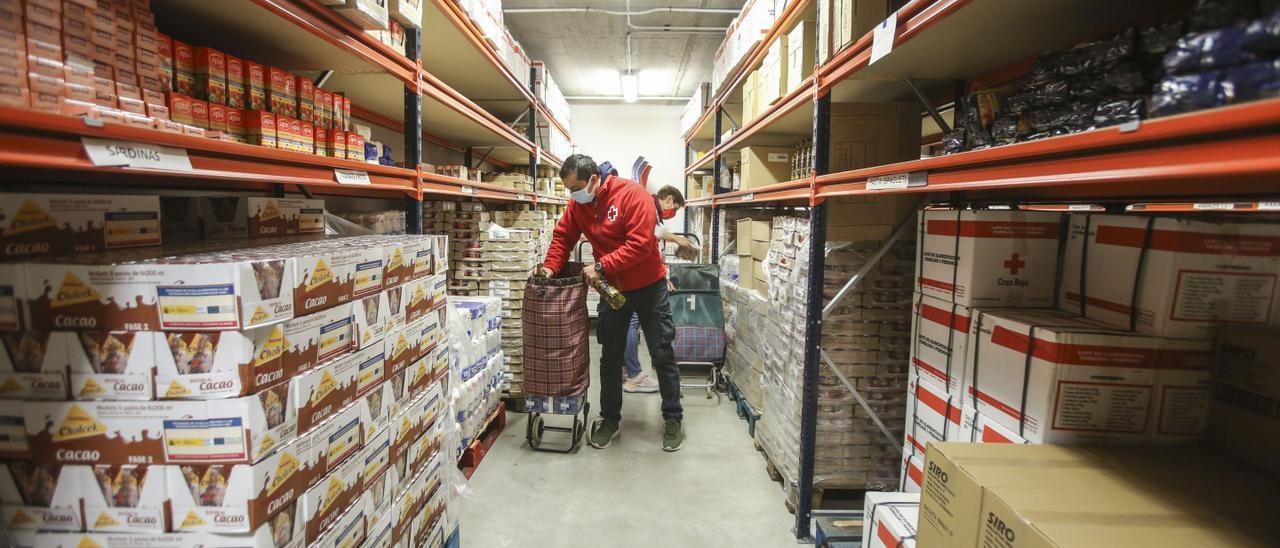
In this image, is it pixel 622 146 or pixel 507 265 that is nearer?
pixel 507 265

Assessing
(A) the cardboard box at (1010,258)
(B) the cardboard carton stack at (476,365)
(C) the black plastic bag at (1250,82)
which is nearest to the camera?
(C) the black plastic bag at (1250,82)

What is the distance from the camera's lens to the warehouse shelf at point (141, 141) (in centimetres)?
87

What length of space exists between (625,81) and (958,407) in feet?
24.3

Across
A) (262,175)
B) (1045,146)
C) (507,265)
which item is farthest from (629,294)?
(1045,146)

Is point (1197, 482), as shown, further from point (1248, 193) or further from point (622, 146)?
point (622, 146)

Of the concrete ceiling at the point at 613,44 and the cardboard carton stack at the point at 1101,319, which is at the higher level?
the concrete ceiling at the point at 613,44

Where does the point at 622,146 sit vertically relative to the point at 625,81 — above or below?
below

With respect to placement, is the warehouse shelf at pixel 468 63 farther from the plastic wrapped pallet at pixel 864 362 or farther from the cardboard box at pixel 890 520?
the cardboard box at pixel 890 520

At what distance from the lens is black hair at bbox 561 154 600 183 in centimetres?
349

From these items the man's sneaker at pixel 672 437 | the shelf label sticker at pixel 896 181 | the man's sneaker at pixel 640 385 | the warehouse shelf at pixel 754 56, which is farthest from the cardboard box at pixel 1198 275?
the man's sneaker at pixel 640 385

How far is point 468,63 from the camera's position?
3816mm

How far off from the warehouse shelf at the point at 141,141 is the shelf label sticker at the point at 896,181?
6.33 ft

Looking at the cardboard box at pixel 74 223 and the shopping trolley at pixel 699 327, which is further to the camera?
the shopping trolley at pixel 699 327

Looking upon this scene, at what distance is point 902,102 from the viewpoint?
298 cm
